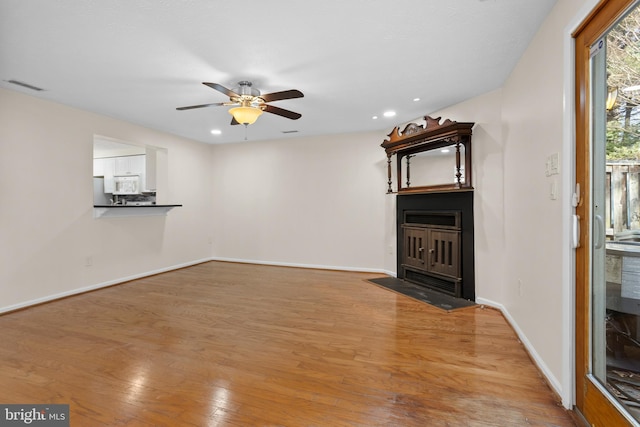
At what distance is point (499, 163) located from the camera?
3146 mm

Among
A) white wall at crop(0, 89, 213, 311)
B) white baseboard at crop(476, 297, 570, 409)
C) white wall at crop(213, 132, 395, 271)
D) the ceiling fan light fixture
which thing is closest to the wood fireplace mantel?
white wall at crop(213, 132, 395, 271)

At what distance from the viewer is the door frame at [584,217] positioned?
1441 mm

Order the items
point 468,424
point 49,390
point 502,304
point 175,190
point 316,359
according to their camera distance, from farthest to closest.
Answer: point 175,190
point 502,304
point 316,359
point 49,390
point 468,424

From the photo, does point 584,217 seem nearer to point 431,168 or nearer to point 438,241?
point 438,241

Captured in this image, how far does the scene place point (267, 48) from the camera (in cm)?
234

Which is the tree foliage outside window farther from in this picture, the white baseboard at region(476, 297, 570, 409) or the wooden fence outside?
the white baseboard at region(476, 297, 570, 409)

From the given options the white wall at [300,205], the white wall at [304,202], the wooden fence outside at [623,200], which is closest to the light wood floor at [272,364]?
the white wall at [300,205]

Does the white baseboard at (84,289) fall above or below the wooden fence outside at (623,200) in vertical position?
below

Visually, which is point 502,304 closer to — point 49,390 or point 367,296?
point 367,296

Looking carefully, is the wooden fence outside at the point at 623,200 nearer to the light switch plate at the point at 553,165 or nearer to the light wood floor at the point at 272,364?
the light switch plate at the point at 553,165

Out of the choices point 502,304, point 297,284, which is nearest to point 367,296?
point 297,284

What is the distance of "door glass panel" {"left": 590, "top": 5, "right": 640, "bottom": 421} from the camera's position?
1283 mm

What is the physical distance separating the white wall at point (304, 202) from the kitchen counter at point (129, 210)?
4.41 feet

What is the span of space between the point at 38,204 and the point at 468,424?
4559 millimetres
